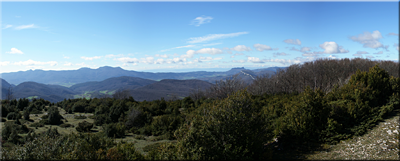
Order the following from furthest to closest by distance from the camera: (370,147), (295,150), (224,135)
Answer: (295,150) → (370,147) → (224,135)

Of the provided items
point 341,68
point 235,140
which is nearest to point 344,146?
point 235,140

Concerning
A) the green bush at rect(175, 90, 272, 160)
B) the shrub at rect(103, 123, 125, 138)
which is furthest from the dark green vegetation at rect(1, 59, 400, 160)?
the shrub at rect(103, 123, 125, 138)

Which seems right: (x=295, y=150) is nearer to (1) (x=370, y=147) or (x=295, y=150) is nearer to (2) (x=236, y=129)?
(1) (x=370, y=147)

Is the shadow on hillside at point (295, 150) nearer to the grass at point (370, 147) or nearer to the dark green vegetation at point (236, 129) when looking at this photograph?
the dark green vegetation at point (236, 129)

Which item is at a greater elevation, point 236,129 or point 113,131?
point 236,129

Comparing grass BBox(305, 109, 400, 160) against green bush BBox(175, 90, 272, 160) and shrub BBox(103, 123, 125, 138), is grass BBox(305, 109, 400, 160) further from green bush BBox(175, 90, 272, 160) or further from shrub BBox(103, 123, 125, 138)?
shrub BBox(103, 123, 125, 138)

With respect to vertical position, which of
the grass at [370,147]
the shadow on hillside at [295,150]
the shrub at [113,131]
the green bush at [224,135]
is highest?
the green bush at [224,135]

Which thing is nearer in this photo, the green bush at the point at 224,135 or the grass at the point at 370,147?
the green bush at the point at 224,135

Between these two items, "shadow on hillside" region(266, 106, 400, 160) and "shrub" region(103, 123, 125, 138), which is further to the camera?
"shrub" region(103, 123, 125, 138)

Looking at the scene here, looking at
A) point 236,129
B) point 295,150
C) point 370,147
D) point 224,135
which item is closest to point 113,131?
point 224,135

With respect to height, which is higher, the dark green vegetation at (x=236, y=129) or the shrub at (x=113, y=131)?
the dark green vegetation at (x=236, y=129)

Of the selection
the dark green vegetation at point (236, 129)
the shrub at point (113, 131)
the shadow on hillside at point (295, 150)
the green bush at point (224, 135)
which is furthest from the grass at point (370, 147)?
the shrub at point (113, 131)

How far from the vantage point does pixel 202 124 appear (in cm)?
933

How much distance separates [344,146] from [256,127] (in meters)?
6.09
